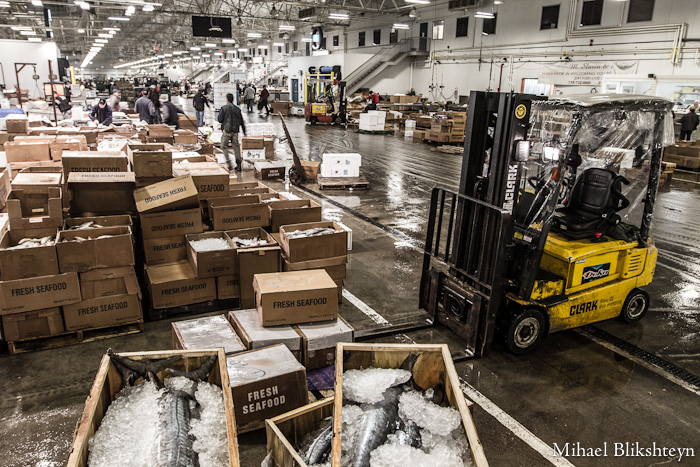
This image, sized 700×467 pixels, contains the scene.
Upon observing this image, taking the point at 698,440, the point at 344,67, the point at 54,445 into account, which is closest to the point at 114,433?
the point at 54,445

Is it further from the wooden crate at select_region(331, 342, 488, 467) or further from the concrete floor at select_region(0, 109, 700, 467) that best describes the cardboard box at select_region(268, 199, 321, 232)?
the wooden crate at select_region(331, 342, 488, 467)

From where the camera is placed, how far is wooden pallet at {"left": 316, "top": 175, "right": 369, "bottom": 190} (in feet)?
38.4

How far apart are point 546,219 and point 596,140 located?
50.8 inches

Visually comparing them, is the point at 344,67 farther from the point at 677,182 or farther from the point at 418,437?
the point at 418,437

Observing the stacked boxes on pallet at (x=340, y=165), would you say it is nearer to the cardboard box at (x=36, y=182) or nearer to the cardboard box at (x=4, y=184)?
the cardboard box at (x=4, y=184)

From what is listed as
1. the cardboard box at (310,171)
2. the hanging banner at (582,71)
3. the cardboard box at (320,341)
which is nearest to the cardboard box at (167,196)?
the cardboard box at (320,341)

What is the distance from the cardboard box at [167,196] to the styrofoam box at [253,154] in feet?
30.3

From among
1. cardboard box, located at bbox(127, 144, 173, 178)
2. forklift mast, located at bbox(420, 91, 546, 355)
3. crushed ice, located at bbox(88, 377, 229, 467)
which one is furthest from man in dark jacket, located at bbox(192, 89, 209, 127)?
crushed ice, located at bbox(88, 377, 229, 467)

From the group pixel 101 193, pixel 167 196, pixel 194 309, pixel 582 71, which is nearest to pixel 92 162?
pixel 101 193

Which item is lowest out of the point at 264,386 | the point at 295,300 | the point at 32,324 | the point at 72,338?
the point at 72,338

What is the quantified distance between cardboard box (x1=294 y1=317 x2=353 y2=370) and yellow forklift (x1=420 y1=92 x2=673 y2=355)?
1.29 metres

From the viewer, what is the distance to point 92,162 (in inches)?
234

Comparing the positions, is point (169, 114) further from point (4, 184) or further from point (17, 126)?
point (4, 184)

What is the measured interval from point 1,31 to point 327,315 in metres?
49.5
